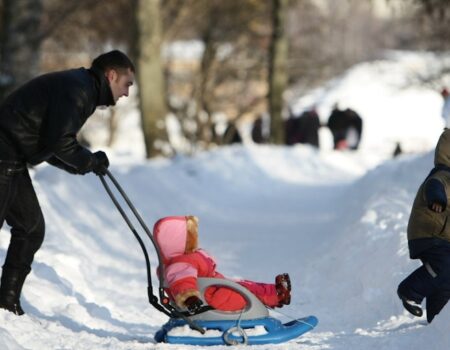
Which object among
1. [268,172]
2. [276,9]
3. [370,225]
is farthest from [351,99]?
[370,225]

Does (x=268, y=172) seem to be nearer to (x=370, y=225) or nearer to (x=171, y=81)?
(x=370, y=225)

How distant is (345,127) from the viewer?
26906mm

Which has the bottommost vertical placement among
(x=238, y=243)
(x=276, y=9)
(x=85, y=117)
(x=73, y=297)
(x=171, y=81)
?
(x=73, y=297)

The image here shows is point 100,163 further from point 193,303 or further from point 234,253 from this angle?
point 234,253

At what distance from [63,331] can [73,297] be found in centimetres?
119

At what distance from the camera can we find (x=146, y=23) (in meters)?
20.3

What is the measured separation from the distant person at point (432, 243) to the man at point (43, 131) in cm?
207

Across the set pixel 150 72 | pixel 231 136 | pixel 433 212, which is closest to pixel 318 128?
pixel 231 136

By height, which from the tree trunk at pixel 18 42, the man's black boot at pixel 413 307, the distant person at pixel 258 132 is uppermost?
the distant person at pixel 258 132

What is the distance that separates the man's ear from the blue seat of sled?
159 cm

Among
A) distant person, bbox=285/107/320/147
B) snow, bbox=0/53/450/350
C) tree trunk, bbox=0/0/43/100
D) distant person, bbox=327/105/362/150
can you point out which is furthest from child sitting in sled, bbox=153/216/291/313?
distant person, bbox=285/107/320/147

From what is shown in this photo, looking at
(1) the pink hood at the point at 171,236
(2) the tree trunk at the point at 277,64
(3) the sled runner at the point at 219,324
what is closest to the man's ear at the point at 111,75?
(3) the sled runner at the point at 219,324

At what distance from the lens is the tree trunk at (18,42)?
14578mm

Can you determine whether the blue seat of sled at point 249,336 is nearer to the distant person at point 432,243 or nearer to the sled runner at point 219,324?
the sled runner at point 219,324
